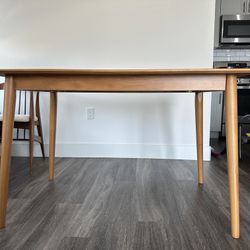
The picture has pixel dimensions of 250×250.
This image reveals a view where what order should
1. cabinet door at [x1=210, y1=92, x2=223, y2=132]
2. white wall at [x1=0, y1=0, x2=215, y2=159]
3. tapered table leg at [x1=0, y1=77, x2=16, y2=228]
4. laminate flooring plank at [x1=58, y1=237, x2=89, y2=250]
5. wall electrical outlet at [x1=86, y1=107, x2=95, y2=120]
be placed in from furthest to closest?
cabinet door at [x1=210, y1=92, x2=223, y2=132], wall electrical outlet at [x1=86, y1=107, x2=95, y2=120], white wall at [x1=0, y1=0, x2=215, y2=159], tapered table leg at [x1=0, y1=77, x2=16, y2=228], laminate flooring plank at [x1=58, y1=237, x2=89, y2=250]

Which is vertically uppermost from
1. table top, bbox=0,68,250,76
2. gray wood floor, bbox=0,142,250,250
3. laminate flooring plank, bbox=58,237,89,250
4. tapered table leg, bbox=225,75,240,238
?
table top, bbox=0,68,250,76

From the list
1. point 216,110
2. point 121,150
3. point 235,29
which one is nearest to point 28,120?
point 121,150

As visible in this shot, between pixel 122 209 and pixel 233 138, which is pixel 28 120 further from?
pixel 233 138

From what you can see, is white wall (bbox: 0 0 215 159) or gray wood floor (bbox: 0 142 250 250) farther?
white wall (bbox: 0 0 215 159)

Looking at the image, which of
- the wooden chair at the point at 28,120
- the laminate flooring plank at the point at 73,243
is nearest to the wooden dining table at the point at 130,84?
the laminate flooring plank at the point at 73,243

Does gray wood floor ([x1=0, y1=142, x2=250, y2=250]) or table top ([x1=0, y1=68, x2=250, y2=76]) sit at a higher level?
table top ([x1=0, y1=68, x2=250, y2=76])

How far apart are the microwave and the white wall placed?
4.68 ft

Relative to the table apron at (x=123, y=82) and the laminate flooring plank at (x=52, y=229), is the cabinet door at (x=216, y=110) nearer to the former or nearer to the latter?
the table apron at (x=123, y=82)

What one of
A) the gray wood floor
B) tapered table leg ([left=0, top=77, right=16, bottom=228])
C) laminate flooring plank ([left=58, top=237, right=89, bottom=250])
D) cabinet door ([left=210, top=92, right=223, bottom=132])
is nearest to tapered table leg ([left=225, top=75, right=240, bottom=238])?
the gray wood floor

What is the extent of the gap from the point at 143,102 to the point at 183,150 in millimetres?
594

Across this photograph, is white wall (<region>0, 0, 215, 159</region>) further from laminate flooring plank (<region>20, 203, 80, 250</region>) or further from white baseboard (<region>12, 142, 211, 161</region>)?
laminate flooring plank (<region>20, 203, 80, 250</region>)

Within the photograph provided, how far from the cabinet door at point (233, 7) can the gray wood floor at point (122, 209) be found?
8.36 ft

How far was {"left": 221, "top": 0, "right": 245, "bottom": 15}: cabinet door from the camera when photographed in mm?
3457

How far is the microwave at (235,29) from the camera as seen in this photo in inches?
133
